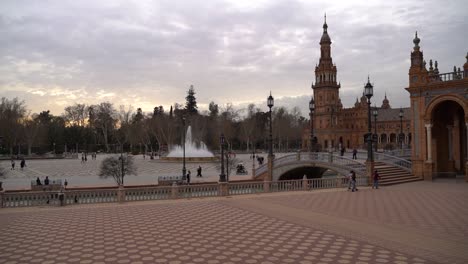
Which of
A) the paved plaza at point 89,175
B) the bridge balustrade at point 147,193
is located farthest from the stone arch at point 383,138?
the bridge balustrade at point 147,193

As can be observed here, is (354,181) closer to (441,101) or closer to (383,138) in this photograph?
(441,101)

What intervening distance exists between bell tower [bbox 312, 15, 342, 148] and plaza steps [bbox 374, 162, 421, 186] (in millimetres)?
71906

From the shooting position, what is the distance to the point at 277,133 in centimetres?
11956

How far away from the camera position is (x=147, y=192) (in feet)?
65.8

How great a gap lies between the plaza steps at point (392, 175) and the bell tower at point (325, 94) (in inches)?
2831

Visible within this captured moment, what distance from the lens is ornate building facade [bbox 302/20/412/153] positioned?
102312 mm

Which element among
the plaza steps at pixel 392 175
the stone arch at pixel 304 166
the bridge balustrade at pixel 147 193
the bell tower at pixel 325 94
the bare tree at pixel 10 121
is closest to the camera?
the bridge balustrade at pixel 147 193

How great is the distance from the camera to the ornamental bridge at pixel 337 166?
2859cm

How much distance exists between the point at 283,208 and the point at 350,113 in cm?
10110

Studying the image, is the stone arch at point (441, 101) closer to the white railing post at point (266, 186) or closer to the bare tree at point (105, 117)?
the white railing post at point (266, 186)

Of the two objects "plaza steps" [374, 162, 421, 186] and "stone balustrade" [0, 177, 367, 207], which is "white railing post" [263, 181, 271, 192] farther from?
"plaza steps" [374, 162, 421, 186]

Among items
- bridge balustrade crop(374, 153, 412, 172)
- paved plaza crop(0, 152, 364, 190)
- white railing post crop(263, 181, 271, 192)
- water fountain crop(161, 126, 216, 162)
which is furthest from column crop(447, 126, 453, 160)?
water fountain crop(161, 126, 216, 162)

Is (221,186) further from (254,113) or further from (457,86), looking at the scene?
(254,113)

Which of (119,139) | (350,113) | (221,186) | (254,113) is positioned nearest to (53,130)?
(119,139)
